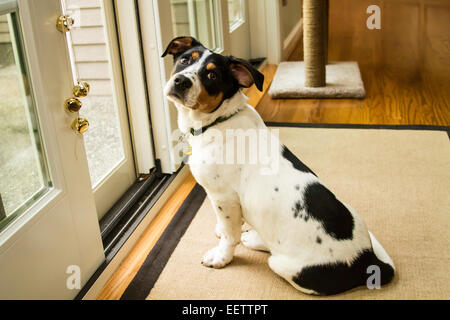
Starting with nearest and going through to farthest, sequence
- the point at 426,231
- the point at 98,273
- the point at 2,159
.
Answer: the point at 2,159 → the point at 98,273 → the point at 426,231

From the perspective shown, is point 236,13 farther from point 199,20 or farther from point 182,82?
point 182,82

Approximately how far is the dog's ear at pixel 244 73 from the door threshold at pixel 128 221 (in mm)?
852

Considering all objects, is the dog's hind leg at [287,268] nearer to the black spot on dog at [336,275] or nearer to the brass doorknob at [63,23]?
the black spot on dog at [336,275]

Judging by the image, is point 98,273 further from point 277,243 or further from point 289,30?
point 289,30

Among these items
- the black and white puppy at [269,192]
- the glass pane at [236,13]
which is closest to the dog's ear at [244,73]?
the black and white puppy at [269,192]

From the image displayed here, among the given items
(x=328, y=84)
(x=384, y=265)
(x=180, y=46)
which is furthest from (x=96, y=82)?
(x=328, y=84)

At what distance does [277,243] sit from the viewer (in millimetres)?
1739

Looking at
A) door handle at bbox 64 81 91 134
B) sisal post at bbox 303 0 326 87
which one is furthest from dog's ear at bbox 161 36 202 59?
sisal post at bbox 303 0 326 87

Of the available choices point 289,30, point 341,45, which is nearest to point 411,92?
point 341,45

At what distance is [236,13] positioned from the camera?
14.1 ft

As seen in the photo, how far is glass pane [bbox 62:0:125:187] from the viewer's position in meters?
2.10

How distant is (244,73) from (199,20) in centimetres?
155

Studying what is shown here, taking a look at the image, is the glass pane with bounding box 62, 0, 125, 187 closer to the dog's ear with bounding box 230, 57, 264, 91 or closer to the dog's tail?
the dog's ear with bounding box 230, 57, 264, 91

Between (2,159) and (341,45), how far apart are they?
425cm
